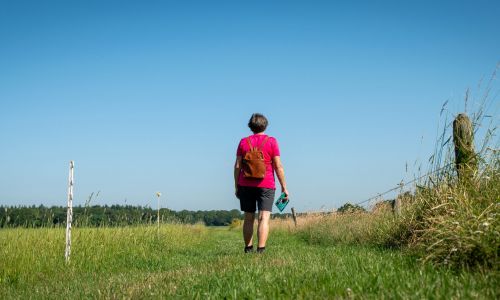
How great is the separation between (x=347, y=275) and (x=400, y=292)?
36.1 inches

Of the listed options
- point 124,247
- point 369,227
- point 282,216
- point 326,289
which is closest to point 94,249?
point 124,247

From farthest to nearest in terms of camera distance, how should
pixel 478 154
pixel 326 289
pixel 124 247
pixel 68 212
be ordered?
pixel 124 247
pixel 68 212
pixel 478 154
pixel 326 289

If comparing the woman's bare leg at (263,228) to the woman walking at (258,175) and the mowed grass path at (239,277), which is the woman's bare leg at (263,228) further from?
the mowed grass path at (239,277)

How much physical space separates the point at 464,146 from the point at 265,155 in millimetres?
3090

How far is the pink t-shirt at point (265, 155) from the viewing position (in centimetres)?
770

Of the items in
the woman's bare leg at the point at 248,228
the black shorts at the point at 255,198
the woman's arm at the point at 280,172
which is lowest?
the woman's bare leg at the point at 248,228

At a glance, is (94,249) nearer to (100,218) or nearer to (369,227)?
(100,218)

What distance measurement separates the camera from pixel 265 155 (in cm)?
771

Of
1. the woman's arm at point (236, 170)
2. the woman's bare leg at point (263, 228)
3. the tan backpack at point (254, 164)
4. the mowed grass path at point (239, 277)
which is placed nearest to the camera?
the mowed grass path at point (239, 277)

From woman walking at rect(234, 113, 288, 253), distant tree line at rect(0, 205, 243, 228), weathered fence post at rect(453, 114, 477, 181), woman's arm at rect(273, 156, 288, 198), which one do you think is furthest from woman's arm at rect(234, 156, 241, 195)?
distant tree line at rect(0, 205, 243, 228)

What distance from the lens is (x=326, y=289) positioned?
3.71 meters

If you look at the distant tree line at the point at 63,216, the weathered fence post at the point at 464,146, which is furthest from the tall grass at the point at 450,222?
the distant tree line at the point at 63,216

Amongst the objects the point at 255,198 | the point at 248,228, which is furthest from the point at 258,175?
the point at 248,228

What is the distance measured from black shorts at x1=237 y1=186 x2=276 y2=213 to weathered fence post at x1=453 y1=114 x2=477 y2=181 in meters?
2.95
